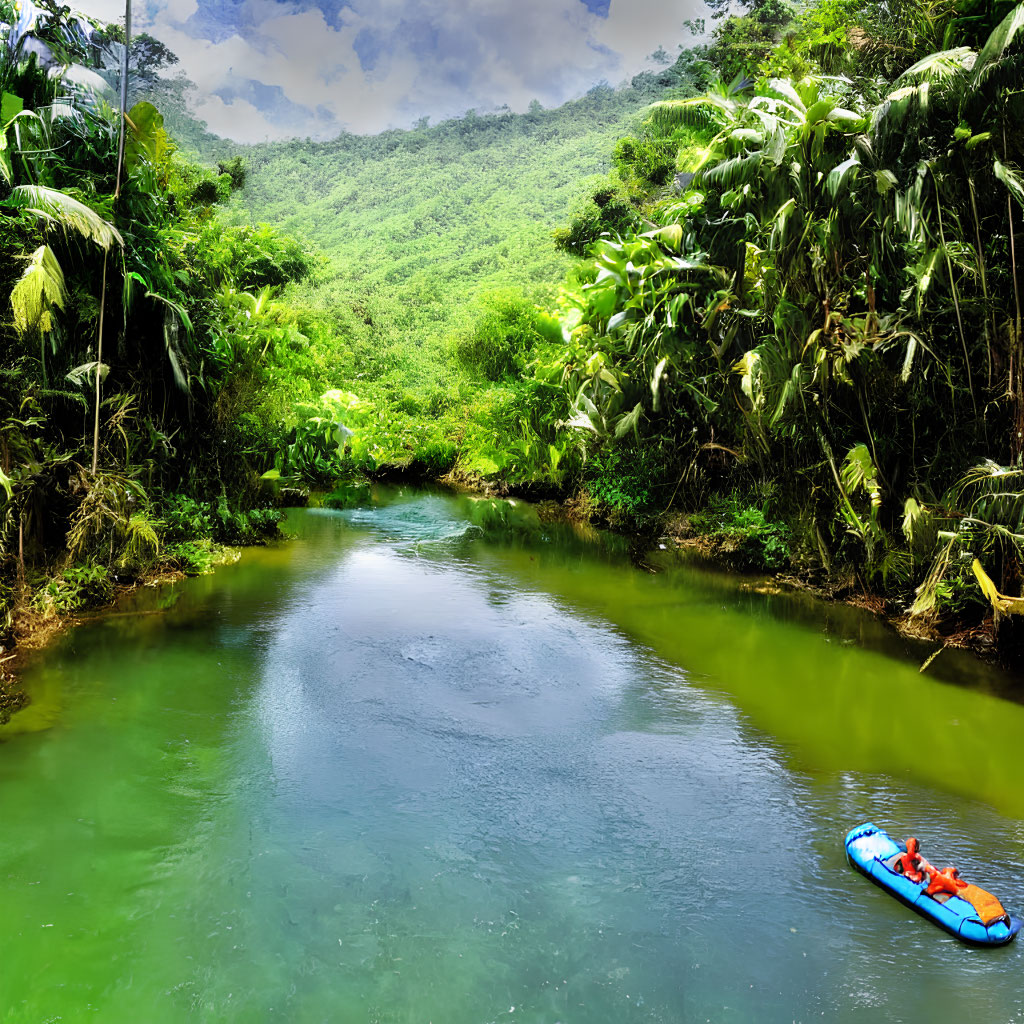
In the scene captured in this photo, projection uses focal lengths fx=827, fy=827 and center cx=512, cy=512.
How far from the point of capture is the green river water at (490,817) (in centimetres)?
352

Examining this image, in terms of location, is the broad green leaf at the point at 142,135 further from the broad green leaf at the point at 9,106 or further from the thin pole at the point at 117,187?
the broad green leaf at the point at 9,106

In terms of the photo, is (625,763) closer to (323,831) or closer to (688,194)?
(323,831)

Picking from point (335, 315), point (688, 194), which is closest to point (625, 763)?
point (688, 194)

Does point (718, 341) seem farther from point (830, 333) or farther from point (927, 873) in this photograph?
point (927, 873)

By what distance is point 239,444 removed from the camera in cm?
1155

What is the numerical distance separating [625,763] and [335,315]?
2768 cm

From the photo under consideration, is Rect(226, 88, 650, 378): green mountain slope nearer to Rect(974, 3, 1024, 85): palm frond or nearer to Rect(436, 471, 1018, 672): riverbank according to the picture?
Rect(436, 471, 1018, 672): riverbank

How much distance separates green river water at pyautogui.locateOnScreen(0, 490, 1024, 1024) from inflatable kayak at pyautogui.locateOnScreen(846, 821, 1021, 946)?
79mm

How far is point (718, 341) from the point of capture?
10789 millimetres

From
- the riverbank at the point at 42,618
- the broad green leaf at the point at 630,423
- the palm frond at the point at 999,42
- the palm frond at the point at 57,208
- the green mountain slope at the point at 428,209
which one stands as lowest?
the riverbank at the point at 42,618

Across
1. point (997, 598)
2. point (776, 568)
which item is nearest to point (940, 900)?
point (997, 598)

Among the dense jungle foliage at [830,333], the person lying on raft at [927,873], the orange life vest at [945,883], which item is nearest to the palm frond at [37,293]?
the dense jungle foliage at [830,333]

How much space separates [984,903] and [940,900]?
18 cm

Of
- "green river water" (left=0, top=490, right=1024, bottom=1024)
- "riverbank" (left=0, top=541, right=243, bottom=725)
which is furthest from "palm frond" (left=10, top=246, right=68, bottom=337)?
"green river water" (left=0, top=490, right=1024, bottom=1024)
